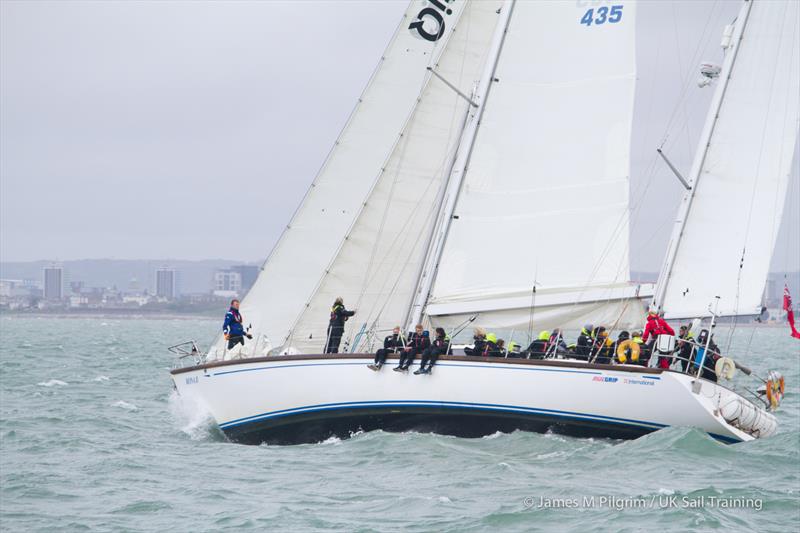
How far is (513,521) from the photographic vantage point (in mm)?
15320

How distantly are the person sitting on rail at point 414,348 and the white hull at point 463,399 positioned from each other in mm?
180

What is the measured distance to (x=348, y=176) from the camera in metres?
24.9

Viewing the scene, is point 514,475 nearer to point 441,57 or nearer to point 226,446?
point 226,446

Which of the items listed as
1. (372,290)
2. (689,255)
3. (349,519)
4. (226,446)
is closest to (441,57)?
(372,290)

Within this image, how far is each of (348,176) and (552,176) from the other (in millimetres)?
4537

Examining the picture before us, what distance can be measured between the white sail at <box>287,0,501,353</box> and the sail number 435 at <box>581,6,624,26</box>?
2.78m

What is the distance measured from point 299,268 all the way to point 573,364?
6.39m

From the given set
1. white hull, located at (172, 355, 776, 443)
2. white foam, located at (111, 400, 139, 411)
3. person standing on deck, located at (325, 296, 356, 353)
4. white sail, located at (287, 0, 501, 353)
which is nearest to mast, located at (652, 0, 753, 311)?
white hull, located at (172, 355, 776, 443)

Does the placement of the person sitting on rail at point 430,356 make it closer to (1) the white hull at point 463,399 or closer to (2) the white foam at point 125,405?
(1) the white hull at point 463,399

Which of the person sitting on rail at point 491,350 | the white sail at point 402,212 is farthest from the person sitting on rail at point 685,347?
the white sail at point 402,212

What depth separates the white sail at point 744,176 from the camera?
2150cm

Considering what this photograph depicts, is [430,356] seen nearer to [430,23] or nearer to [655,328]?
[655,328]

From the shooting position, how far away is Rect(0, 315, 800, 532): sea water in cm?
1549

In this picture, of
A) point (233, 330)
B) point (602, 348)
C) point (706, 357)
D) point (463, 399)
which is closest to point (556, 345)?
point (602, 348)
